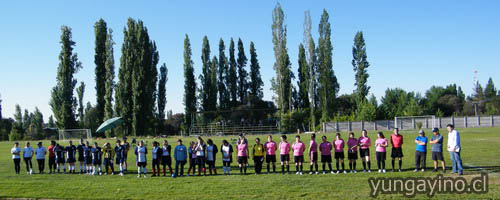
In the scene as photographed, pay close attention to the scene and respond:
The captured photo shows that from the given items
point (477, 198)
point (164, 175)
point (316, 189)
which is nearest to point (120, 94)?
point (164, 175)

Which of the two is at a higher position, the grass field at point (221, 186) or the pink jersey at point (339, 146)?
the pink jersey at point (339, 146)

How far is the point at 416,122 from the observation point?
44375 millimetres

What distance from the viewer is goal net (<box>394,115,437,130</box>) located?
44.2 meters

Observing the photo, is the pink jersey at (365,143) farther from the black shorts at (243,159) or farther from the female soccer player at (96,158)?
the female soccer player at (96,158)

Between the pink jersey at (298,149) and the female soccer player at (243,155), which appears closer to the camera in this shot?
the pink jersey at (298,149)

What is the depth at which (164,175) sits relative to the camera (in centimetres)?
1700

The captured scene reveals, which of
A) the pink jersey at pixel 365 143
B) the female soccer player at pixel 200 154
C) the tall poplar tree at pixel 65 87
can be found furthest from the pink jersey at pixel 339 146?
the tall poplar tree at pixel 65 87

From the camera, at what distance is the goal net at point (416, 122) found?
44.2 meters

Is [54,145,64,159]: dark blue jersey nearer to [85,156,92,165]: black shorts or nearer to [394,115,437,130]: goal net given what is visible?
[85,156,92,165]: black shorts

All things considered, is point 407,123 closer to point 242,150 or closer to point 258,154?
point 258,154

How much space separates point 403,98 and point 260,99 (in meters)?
26.3

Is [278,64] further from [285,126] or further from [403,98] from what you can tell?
[403,98]

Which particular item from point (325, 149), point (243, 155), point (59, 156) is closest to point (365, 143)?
point (325, 149)

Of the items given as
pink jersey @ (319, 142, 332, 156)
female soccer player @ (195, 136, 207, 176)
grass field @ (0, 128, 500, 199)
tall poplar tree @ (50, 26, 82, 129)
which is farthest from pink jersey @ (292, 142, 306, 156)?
tall poplar tree @ (50, 26, 82, 129)
